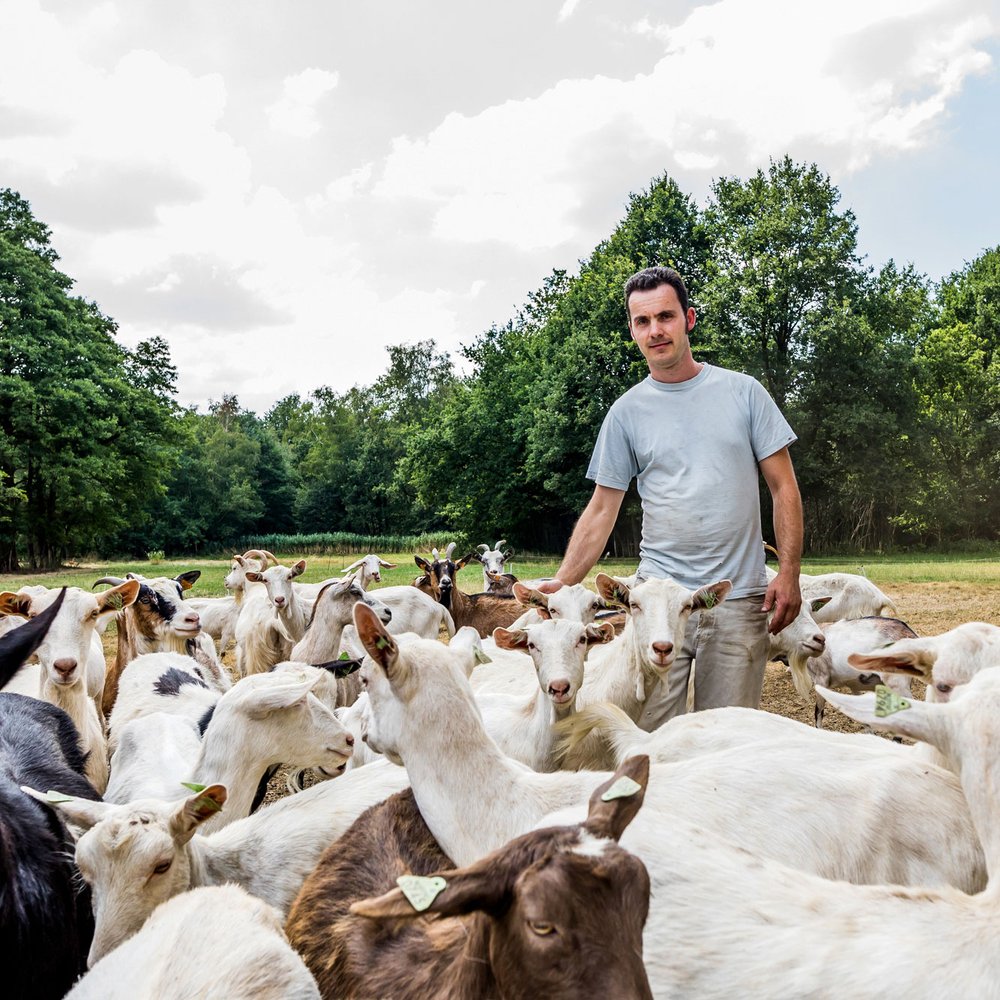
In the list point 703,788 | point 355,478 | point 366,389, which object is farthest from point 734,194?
point 366,389

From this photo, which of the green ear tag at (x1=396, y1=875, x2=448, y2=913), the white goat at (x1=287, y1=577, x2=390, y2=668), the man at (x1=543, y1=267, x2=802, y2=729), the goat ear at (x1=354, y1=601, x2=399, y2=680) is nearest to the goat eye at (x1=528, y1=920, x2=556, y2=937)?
the green ear tag at (x1=396, y1=875, x2=448, y2=913)

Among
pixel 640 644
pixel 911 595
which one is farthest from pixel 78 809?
pixel 911 595

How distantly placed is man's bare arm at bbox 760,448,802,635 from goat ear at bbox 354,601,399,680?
85.4 inches

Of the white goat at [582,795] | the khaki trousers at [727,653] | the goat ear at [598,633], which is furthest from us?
the goat ear at [598,633]

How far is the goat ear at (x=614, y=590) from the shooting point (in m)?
4.70

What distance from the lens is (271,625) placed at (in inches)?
351

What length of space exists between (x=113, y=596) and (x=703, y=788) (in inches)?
175

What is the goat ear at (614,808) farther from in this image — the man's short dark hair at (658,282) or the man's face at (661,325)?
the man's short dark hair at (658,282)

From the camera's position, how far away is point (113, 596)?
580 cm

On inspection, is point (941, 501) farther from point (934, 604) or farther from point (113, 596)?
point (113, 596)

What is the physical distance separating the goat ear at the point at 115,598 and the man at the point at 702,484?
3157mm

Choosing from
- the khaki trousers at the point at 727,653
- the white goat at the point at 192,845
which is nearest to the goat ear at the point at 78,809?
the white goat at the point at 192,845

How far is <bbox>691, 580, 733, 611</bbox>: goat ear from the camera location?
423cm

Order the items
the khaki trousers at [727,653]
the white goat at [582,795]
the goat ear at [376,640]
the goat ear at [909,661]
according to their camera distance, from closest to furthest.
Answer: the white goat at [582,795] → the goat ear at [376,640] → the goat ear at [909,661] → the khaki trousers at [727,653]
